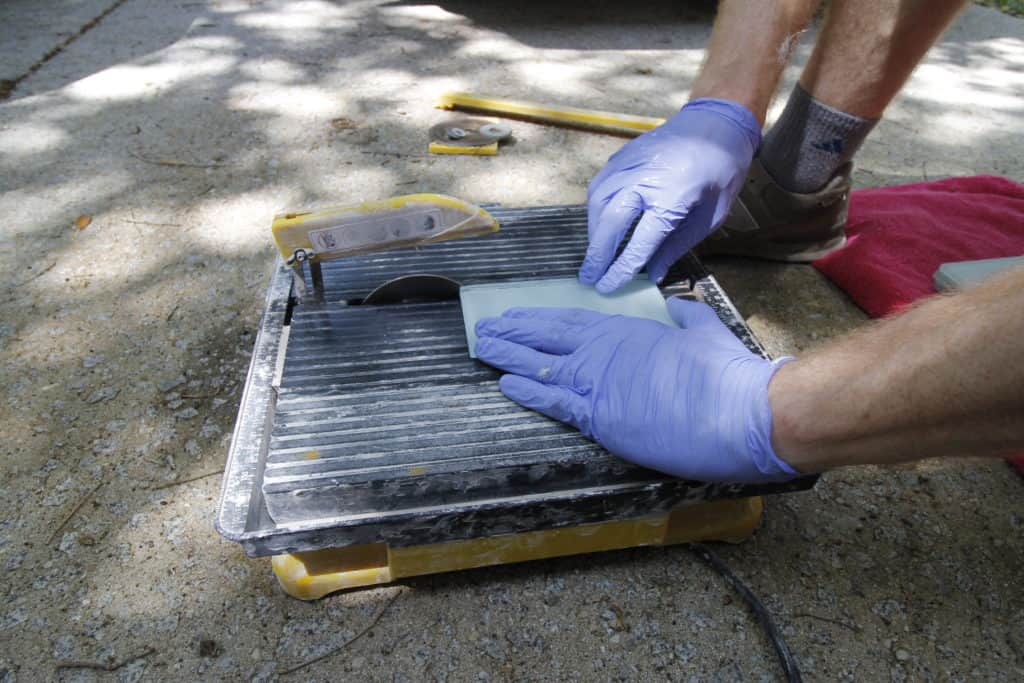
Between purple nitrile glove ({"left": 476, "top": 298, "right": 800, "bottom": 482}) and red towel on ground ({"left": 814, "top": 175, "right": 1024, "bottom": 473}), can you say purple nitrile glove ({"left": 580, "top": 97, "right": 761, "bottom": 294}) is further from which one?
red towel on ground ({"left": 814, "top": 175, "right": 1024, "bottom": 473})

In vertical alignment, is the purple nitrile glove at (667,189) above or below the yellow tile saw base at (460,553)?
above

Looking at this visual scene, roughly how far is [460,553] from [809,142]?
116 cm

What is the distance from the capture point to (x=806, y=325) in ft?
4.78

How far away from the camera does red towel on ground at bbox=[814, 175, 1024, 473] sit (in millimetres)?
1483

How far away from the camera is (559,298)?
1.08m

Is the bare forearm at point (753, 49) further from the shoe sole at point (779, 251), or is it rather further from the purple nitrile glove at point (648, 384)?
the purple nitrile glove at point (648, 384)

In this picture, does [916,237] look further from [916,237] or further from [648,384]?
[648,384]

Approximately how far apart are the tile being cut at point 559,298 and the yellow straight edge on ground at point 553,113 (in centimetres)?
107

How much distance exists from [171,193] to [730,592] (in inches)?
63.1

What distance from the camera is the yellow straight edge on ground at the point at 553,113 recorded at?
2037mm

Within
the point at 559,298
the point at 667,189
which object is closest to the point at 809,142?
the point at 667,189

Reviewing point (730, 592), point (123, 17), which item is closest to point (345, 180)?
point (730, 592)

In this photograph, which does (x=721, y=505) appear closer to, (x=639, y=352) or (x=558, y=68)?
(x=639, y=352)

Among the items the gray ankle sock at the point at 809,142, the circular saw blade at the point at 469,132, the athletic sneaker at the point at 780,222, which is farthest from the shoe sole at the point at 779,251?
the circular saw blade at the point at 469,132
